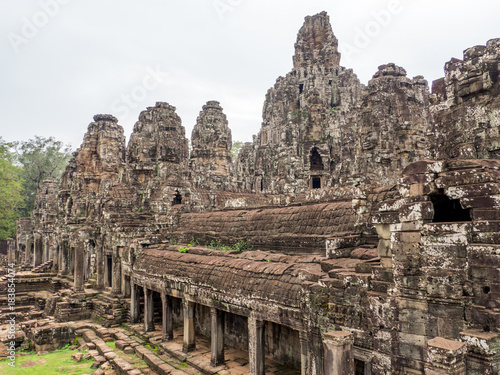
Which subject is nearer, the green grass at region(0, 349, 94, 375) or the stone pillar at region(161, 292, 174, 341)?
the green grass at region(0, 349, 94, 375)

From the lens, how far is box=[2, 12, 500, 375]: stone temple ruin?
5.49 meters

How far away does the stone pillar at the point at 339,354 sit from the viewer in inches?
235

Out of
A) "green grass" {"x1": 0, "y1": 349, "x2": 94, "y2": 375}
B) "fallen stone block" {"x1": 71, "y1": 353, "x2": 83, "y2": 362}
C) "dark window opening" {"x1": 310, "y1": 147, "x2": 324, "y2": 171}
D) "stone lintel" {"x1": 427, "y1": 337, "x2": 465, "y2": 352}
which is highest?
"dark window opening" {"x1": 310, "y1": 147, "x2": 324, "y2": 171}

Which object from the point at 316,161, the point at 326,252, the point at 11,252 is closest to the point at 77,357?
the point at 326,252

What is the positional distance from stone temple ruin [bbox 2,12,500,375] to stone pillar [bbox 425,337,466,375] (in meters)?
0.02

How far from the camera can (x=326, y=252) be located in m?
8.48

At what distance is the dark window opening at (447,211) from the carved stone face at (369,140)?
37.4ft

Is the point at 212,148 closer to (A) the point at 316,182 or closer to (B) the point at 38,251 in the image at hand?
(A) the point at 316,182

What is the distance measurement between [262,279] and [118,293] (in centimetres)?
1189

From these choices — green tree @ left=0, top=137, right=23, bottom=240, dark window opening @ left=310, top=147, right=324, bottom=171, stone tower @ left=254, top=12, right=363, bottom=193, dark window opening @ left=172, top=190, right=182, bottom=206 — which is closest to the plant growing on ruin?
dark window opening @ left=172, top=190, right=182, bottom=206

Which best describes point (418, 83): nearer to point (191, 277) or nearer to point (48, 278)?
point (191, 277)

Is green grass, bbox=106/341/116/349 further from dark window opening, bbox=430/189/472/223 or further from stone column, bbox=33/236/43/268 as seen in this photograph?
stone column, bbox=33/236/43/268

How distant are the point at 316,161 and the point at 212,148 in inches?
352

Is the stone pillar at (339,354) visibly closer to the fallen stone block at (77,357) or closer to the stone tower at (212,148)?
the fallen stone block at (77,357)
